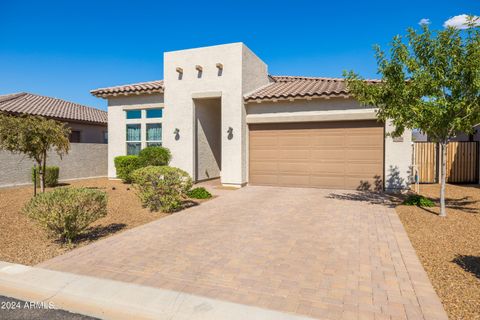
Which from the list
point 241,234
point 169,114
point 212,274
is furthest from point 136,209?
point 169,114

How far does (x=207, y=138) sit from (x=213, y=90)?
292cm

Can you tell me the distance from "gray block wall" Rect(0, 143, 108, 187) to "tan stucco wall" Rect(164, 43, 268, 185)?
573 cm

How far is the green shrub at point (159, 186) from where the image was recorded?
8.67 m

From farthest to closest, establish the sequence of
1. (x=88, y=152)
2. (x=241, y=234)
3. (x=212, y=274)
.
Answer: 1. (x=88, y=152)
2. (x=241, y=234)
3. (x=212, y=274)

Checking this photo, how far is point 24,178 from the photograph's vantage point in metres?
13.9

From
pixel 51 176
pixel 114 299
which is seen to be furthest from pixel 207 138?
pixel 114 299

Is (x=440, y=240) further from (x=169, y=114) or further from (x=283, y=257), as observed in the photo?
(x=169, y=114)

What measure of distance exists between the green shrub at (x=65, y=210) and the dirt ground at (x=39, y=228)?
13.1 inches

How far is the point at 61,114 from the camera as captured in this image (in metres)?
19.8

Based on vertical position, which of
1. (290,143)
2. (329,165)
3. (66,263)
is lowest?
(66,263)

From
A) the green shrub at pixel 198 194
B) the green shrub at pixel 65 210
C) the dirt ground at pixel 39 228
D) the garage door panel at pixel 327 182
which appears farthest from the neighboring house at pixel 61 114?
the garage door panel at pixel 327 182

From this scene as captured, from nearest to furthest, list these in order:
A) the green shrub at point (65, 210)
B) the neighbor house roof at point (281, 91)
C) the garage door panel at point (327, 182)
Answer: the green shrub at point (65, 210), the neighbor house roof at point (281, 91), the garage door panel at point (327, 182)

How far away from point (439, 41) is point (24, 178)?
16995 mm

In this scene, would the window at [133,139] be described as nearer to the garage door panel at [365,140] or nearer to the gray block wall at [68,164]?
the gray block wall at [68,164]
